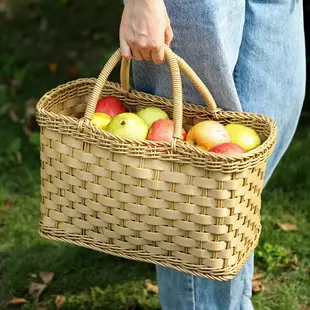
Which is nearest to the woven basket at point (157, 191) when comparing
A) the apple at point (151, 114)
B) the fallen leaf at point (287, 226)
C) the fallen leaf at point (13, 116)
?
the apple at point (151, 114)

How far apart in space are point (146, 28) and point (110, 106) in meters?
0.39

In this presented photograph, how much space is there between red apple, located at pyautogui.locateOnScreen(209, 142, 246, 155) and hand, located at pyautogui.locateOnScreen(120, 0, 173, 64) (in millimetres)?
283

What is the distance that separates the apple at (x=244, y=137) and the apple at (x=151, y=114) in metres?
0.21

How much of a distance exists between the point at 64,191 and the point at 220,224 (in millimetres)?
471

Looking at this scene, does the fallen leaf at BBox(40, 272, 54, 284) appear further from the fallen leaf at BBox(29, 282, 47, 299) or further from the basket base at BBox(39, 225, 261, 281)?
the basket base at BBox(39, 225, 261, 281)

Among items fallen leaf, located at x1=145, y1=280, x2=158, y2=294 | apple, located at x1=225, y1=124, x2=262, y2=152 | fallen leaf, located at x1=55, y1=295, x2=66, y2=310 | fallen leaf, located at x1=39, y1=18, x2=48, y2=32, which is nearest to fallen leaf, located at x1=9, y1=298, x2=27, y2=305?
fallen leaf, located at x1=55, y1=295, x2=66, y2=310

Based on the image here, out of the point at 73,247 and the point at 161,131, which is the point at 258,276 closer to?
the point at 73,247

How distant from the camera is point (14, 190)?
3793mm

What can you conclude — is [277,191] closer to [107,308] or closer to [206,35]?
[107,308]

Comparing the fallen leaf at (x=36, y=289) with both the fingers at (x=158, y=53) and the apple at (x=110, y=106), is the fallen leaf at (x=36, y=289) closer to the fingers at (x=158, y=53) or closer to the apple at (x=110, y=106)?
the apple at (x=110, y=106)

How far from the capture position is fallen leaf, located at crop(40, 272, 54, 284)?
123 inches

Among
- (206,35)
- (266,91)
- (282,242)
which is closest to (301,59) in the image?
(266,91)

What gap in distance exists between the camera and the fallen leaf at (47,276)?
10.3 ft

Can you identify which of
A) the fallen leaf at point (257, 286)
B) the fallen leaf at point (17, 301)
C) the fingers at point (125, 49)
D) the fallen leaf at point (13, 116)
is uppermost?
the fingers at point (125, 49)
